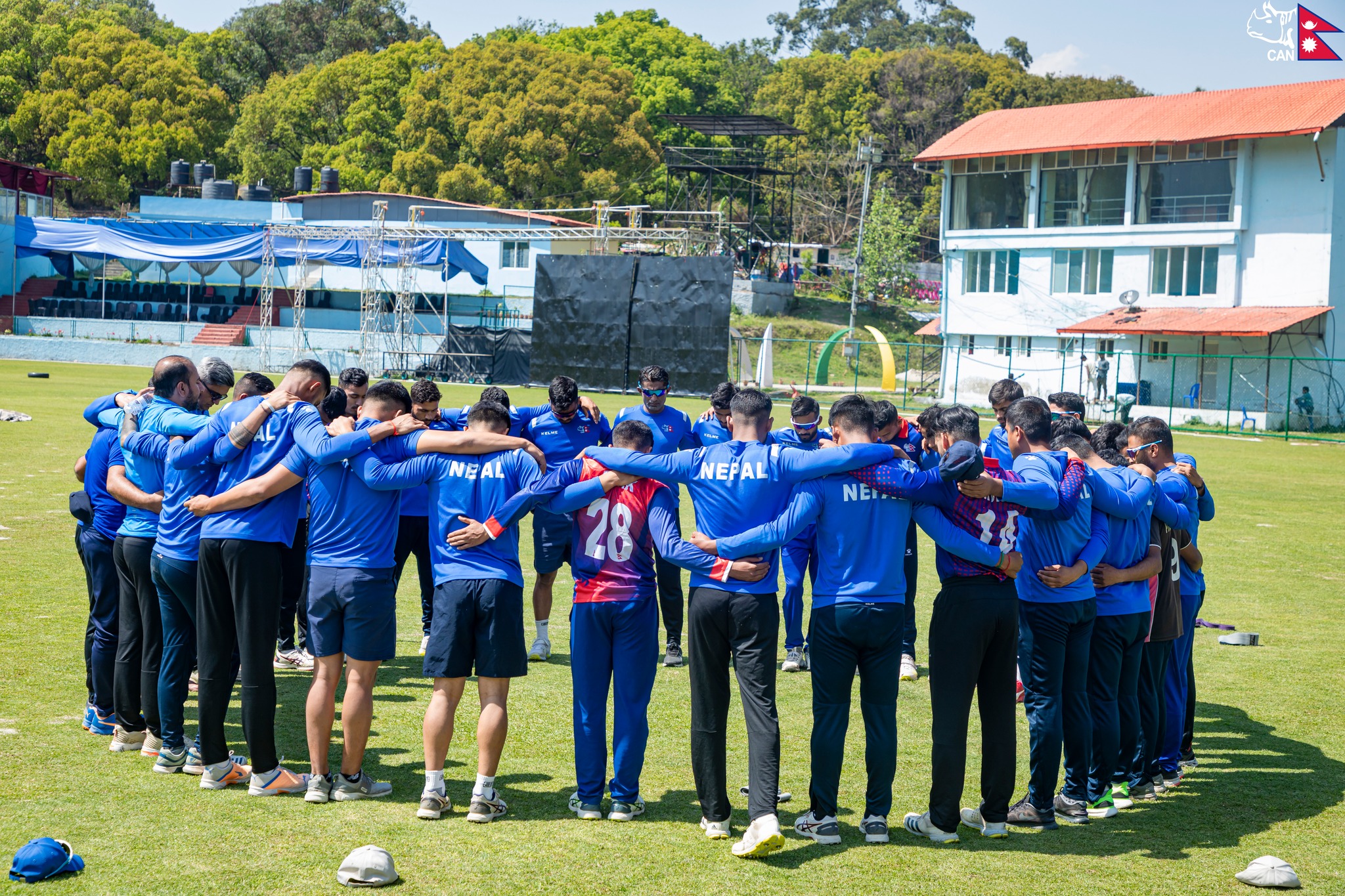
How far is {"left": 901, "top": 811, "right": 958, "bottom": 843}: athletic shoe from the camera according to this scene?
18.1 ft

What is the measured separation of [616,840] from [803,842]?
904 millimetres

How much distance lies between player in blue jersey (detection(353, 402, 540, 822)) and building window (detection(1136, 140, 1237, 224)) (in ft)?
133

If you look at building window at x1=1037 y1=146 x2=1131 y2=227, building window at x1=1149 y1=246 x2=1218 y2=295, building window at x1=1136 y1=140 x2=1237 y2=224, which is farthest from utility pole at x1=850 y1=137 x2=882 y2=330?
building window at x1=1149 y1=246 x2=1218 y2=295

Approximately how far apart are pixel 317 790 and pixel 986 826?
3.38 meters

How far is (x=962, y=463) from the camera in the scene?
204 inches

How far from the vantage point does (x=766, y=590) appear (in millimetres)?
5469

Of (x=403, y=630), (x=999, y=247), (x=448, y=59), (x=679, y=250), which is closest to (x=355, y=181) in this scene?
(x=448, y=59)

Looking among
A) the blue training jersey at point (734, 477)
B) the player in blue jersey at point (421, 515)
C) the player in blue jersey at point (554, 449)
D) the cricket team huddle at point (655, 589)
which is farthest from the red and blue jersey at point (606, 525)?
the player in blue jersey at point (554, 449)

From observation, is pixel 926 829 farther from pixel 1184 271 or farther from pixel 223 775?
pixel 1184 271

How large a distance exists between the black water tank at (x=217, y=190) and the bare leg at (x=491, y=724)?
60723mm

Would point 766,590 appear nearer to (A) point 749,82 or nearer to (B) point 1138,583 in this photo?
(B) point 1138,583

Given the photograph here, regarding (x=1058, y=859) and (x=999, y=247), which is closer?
(x=1058, y=859)

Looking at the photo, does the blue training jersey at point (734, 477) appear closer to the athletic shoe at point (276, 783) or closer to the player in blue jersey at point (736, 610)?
the player in blue jersey at point (736, 610)

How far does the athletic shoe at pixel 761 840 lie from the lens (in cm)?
512
